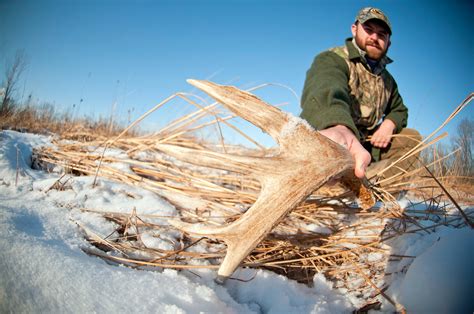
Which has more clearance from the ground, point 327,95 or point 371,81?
point 371,81

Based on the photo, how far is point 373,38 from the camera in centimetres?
230

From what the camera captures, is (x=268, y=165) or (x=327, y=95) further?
(x=327, y=95)

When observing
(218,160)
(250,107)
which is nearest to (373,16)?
(250,107)

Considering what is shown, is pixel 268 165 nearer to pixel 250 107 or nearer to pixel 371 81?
pixel 250 107

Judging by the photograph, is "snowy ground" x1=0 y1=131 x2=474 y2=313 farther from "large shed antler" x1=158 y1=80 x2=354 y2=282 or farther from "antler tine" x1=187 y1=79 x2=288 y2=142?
"antler tine" x1=187 y1=79 x2=288 y2=142

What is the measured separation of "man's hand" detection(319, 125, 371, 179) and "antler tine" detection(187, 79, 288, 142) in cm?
26

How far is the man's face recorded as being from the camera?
7.56 feet

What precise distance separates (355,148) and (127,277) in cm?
82

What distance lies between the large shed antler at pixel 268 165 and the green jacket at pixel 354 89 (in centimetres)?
67

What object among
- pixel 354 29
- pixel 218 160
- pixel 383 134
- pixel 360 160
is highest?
pixel 354 29

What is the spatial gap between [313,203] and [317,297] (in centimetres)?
43

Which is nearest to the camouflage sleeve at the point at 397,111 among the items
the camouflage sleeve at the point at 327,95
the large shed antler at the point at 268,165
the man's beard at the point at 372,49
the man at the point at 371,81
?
the man at the point at 371,81

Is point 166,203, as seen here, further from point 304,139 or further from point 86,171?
point 304,139

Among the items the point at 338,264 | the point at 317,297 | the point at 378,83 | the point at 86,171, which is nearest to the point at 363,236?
the point at 338,264
